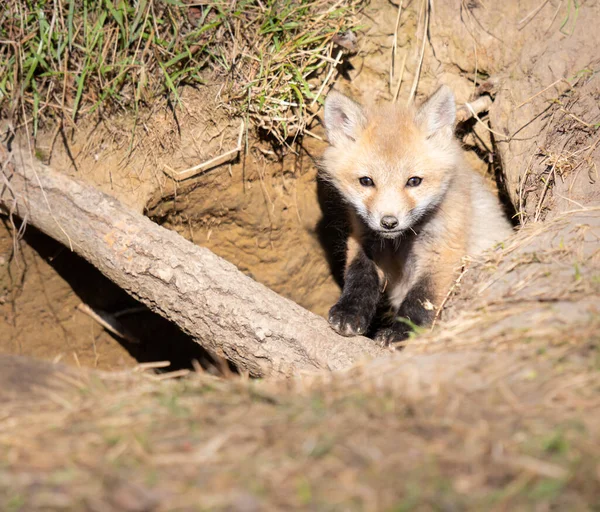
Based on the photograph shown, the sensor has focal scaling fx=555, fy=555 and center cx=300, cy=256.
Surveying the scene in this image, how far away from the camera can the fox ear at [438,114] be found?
343 centimetres

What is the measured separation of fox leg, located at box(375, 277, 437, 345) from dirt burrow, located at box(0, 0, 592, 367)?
42.2 inches

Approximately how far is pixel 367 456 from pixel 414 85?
11.5 feet

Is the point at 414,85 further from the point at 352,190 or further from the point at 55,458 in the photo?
the point at 55,458

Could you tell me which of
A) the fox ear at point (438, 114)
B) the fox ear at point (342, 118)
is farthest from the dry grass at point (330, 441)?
the fox ear at point (342, 118)

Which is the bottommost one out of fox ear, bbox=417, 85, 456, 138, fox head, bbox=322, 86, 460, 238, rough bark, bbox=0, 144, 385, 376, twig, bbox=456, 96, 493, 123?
rough bark, bbox=0, 144, 385, 376

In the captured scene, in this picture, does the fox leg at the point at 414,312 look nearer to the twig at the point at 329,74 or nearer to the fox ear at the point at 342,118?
the fox ear at the point at 342,118

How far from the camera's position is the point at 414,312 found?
11.2ft

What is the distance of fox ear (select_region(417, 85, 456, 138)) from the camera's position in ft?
11.3

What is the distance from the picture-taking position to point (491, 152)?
432 centimetres

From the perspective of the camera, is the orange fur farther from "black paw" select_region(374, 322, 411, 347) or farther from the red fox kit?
"black paw" select_region(374, 322, 411, 347)

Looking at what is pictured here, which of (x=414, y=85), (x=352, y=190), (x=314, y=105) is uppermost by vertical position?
(x=414, y=85)

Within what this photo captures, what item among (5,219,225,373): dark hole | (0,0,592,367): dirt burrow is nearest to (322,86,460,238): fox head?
(0,0,592,367): dirt burrow

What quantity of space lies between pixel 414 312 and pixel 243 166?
5.84 feet

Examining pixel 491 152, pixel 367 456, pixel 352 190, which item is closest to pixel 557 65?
pixel 491 152
